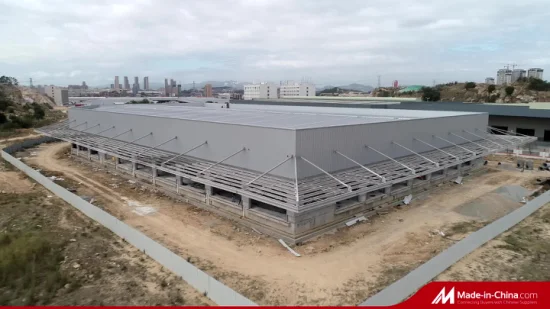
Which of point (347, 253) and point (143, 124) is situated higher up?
→ point (143, 124)

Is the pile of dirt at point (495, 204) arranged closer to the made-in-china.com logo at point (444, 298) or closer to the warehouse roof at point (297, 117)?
the warehouse roof at point (297, 117)

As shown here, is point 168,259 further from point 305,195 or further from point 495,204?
point 495,204

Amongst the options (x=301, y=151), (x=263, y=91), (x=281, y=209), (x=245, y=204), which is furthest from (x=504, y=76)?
(x=245, y=204)

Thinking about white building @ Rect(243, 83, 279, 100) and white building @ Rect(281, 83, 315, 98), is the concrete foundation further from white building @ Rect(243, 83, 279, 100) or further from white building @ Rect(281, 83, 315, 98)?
white building @ Rect(281, 83, 315, 98)

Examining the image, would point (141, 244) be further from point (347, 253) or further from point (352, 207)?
point (352, 207)

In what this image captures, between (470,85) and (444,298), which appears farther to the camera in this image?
(470,85)

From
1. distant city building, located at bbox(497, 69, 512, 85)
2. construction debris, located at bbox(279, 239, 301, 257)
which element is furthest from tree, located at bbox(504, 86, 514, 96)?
construction debris, located at bbox(279, 239, 301, 257)

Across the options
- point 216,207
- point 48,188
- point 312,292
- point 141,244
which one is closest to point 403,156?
point 216,207
